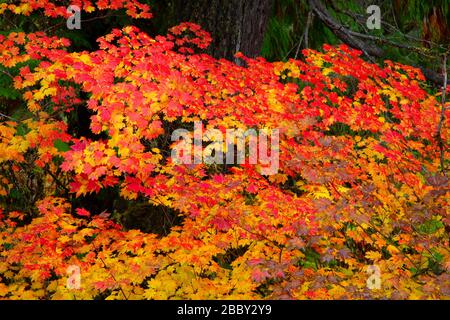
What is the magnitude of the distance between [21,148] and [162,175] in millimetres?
1497

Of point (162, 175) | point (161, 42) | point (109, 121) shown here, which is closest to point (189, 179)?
point (162, 175)

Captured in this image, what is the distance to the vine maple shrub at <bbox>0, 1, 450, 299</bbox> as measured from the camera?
4363mm

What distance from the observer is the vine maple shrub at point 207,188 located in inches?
172

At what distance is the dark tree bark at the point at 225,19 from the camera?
20.9ft

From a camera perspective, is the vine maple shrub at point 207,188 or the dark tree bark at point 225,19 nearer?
the vine maple shrub at point 207,188

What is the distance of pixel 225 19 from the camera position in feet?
21.0

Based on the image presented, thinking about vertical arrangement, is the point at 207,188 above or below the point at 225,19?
below

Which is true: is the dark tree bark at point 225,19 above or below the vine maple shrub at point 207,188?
above

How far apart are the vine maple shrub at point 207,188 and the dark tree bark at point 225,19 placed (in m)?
0.21

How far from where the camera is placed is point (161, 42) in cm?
577

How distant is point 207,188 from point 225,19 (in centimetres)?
238

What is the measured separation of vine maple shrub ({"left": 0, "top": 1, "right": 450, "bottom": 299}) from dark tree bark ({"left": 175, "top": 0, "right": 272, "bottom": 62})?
8.1 inches
